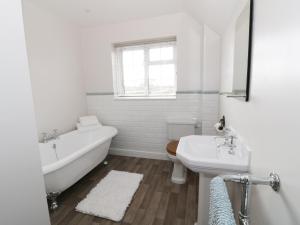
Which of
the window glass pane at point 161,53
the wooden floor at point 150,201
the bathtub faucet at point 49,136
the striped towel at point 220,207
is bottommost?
the wooden floor at point 150,201

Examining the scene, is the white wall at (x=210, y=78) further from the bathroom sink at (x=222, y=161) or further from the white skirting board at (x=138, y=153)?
the bathroom sink at (x=222, y=161)

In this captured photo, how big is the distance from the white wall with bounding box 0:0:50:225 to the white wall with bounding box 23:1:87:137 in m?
1.64

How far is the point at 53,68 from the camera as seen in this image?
2574 mm

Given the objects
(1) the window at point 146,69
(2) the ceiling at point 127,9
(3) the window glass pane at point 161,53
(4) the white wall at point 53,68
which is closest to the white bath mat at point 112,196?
(4) the white wall at point 53,68

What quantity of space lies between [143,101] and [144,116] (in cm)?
28

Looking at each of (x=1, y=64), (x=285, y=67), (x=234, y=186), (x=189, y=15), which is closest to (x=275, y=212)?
(x=285, y=67)

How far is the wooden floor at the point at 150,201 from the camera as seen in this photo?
5.58ft

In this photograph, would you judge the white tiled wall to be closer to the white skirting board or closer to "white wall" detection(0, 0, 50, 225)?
the white skirting board

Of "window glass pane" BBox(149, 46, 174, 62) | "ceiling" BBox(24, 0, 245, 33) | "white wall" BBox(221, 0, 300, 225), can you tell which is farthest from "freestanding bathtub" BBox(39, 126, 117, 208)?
"ceiling" BBox(24, 0, 245, 33)

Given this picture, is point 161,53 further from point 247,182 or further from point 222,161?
point 247,182

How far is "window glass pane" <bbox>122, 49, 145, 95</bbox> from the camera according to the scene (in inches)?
120

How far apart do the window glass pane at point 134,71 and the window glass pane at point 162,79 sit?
18cm

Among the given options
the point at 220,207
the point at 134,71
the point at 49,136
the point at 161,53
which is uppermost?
the point at 161,53

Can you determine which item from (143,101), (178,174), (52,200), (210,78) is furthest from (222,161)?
(143,101)
